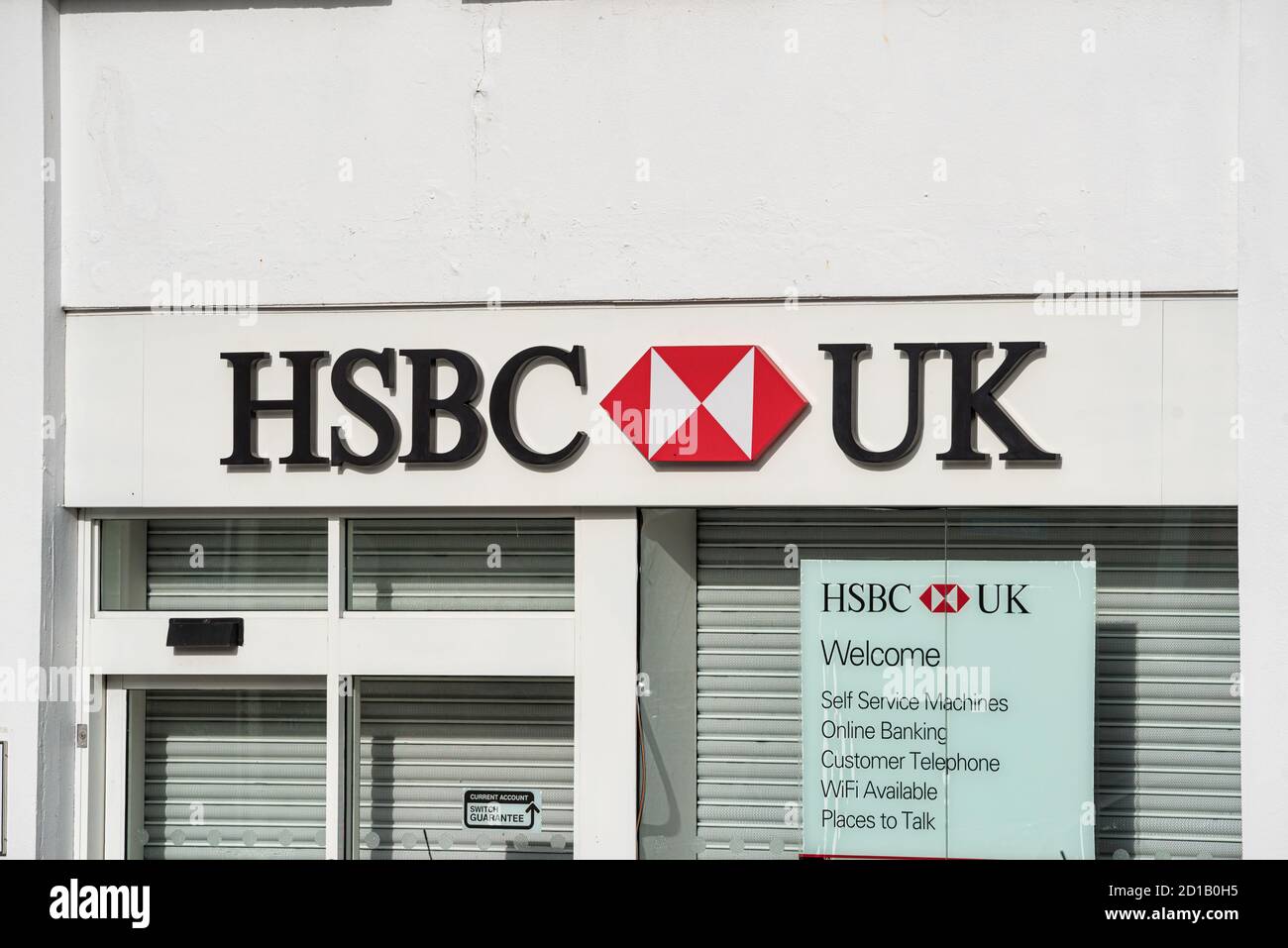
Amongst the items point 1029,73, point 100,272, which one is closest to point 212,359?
point 100,272

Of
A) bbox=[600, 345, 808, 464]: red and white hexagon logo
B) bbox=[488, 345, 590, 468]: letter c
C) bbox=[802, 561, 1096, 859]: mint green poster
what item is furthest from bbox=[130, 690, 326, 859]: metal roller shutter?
bbox=[802, 561, 1096, 859]: mint green poster

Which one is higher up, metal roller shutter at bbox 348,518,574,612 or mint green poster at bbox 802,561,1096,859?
metal roller shutter at bbox 348,518,574,612

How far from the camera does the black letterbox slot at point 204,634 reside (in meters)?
A: 5.38

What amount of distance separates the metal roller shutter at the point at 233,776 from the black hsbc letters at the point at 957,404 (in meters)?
2.87

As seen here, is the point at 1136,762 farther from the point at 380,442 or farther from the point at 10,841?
the point at 10,841

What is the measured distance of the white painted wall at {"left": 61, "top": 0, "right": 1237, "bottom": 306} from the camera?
5066 millimetres

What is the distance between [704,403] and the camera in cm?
519

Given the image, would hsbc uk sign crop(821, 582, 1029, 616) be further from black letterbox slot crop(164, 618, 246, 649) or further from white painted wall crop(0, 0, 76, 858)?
white painted wall crop(0, 0, 76, 858)

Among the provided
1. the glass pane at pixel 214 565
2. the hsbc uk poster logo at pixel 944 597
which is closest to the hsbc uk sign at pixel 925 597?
the hsbc uk poster logo at pixel 944 597

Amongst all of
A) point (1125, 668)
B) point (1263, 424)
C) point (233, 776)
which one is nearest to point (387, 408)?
point (233, 776)

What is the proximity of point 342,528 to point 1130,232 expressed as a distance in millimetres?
3889

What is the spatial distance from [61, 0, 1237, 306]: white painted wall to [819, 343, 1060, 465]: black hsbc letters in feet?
0.92

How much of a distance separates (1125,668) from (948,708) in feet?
2.82

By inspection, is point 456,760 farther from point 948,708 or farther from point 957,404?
point 957,404
